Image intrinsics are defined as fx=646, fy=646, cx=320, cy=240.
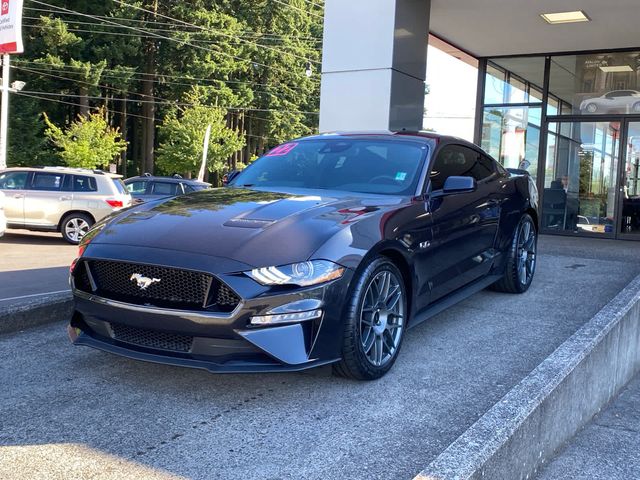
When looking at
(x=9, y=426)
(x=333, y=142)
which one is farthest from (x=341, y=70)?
(x=9, y=426)

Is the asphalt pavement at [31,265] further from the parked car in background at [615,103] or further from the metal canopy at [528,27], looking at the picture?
the parked car in background at [615,103]

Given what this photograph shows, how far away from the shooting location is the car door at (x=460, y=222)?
4.67 metres

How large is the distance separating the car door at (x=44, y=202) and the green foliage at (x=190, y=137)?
90.0 feet

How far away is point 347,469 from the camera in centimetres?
290

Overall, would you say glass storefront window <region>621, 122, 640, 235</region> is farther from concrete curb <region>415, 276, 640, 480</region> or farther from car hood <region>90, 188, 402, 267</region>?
car hood <region>90, 188, 402, 267</region>

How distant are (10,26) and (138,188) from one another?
20.3 ft

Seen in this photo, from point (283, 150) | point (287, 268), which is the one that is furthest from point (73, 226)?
point (287, 268)

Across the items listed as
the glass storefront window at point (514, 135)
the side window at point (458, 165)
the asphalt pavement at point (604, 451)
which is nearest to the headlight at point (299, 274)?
the asphalt pavement at point (604, 451)

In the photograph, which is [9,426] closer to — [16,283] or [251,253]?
[251,253]

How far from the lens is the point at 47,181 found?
46.4 feet

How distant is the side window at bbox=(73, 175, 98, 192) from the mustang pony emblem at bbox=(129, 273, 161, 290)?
11.4 meters

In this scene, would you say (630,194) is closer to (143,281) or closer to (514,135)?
(514,135)

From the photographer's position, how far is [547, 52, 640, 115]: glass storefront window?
41.3 ft

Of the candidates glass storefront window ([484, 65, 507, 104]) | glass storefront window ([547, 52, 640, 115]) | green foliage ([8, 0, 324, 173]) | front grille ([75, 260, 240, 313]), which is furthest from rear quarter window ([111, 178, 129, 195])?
green foliage ([8, 0, 324, 173])
